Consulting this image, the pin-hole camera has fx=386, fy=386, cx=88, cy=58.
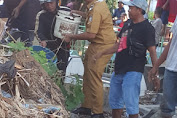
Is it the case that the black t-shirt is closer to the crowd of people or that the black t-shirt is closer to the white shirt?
the crowd of people

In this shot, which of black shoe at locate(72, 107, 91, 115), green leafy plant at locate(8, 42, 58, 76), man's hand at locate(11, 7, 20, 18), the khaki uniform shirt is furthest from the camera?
man's hand at locate(11, 7, 20, 18)

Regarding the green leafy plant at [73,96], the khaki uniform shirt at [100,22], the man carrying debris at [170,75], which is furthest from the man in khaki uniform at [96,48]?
the man carrying debris at [170,75]

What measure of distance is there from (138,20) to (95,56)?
0.94 meters

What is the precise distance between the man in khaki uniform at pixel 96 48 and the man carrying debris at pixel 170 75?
132cm

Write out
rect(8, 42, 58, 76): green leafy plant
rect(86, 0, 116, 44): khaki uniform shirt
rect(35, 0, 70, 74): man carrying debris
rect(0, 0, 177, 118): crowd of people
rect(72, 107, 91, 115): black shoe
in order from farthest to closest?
rect(35, 0, 70, 74): man carrying debris → rect(72, 107, 91, 115): black shoe → rect(86, 0, 116, 44): khaki uniform shirt → rect(0, 0, 177, 118): crowd of people → rect(8, 42, 58, 76): green leafy plant

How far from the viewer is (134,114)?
5496mm

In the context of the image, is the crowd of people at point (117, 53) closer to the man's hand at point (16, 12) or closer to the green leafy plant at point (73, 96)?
the green leafy plant at point (73, 96)

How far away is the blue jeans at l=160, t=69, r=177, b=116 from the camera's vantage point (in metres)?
5.19

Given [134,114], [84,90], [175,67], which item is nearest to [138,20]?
[175,67]

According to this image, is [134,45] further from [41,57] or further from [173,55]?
[41,57]

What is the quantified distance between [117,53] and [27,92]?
194 cm

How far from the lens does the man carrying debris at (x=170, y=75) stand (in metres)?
5.14

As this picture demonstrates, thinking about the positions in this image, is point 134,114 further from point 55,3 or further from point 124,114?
point 55,3

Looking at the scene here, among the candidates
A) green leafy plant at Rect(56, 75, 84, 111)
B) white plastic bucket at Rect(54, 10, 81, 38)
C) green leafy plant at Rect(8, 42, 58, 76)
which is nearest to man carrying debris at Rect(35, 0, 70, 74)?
white plastic bucket at Rect(54, 10, 81, 38)
